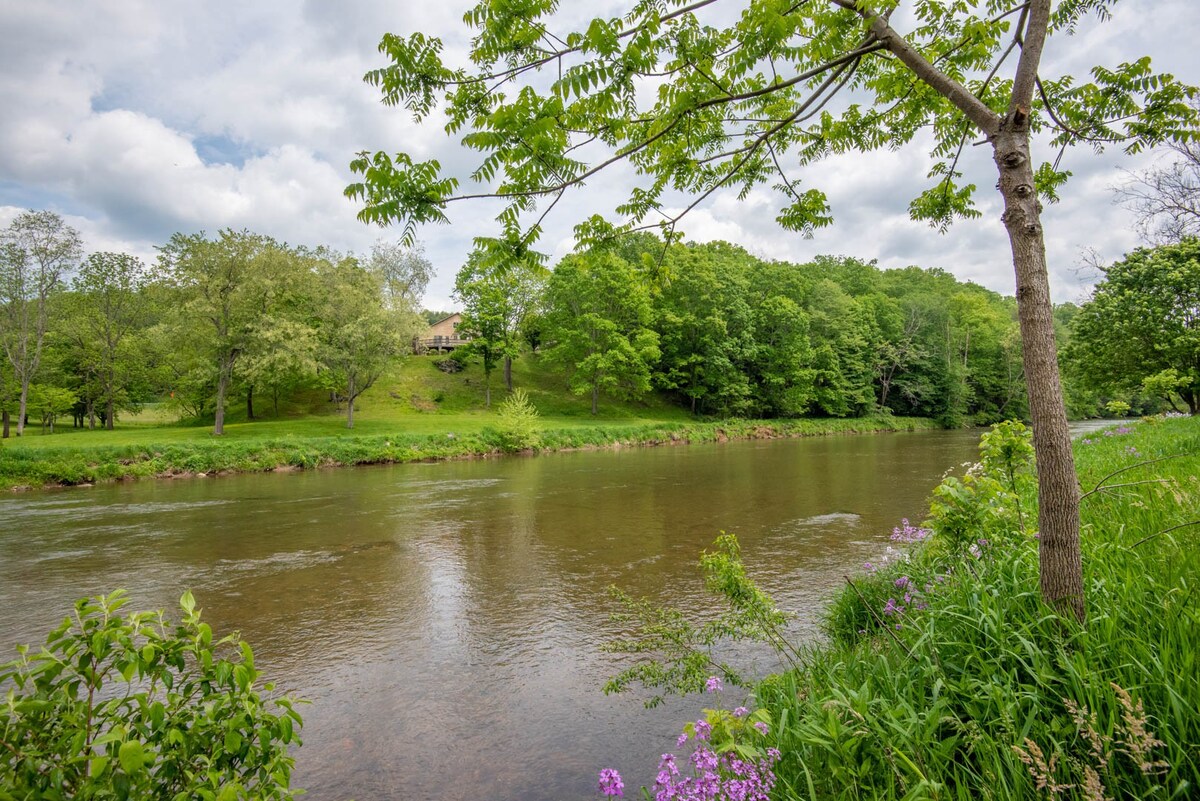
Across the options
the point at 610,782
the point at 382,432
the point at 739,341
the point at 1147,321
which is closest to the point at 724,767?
the point at 610,782

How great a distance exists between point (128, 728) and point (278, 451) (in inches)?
1044

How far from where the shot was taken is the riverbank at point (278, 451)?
20.1 metres

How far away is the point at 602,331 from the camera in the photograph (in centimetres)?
4497

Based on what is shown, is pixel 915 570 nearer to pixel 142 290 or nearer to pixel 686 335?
pixel 686 335

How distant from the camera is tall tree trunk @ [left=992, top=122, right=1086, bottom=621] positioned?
2.95 meters

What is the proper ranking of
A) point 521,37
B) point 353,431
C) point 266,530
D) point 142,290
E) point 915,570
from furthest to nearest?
point 142,290, point 353,431, point 266,530, point 915,570, point 521,37

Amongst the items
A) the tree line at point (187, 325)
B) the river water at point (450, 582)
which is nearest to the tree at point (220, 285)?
the tree line at point (187, 325)

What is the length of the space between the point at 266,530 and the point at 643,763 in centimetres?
1150

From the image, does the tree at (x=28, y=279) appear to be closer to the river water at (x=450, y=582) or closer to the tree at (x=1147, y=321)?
the river water at (x=450, y=582)

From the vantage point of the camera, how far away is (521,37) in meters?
3.46

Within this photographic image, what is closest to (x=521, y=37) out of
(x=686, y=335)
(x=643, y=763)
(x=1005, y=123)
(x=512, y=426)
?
(x=1005, y=123)

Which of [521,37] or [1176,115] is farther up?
[521,37]

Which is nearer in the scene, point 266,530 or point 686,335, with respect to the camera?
point 266,530

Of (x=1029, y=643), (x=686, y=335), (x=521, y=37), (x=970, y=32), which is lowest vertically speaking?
(x=1029, y=643)
